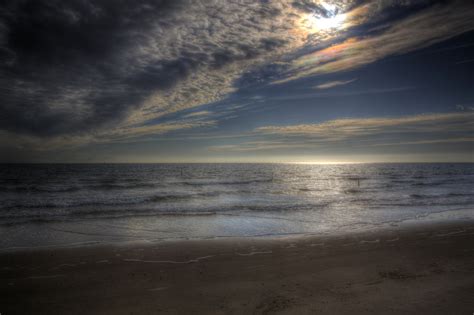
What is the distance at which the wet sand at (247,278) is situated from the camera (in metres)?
5.86

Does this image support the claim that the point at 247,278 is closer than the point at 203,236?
Yes

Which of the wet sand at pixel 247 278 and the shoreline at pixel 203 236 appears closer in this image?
the wet sand at pixel 247 278

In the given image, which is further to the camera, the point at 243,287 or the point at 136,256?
the point at 136,256

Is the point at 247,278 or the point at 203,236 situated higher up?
the point at 247,278

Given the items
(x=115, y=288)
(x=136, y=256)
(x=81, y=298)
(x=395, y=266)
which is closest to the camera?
(x=81, y=298)

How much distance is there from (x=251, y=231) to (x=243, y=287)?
725cm

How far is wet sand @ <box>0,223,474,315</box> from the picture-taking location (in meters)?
5.86

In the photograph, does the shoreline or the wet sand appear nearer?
the wet sand

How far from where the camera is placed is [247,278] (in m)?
7.44

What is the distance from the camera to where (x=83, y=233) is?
44.9 feet

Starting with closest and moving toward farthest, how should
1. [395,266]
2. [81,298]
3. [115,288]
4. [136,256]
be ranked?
[81,298], [115,288], [395,266], [136,256]

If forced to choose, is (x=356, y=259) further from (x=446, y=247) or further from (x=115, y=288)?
(x=115, y=288)

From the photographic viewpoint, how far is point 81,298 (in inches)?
254

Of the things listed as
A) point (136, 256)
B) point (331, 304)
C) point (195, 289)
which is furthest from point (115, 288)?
point (331, 304)
